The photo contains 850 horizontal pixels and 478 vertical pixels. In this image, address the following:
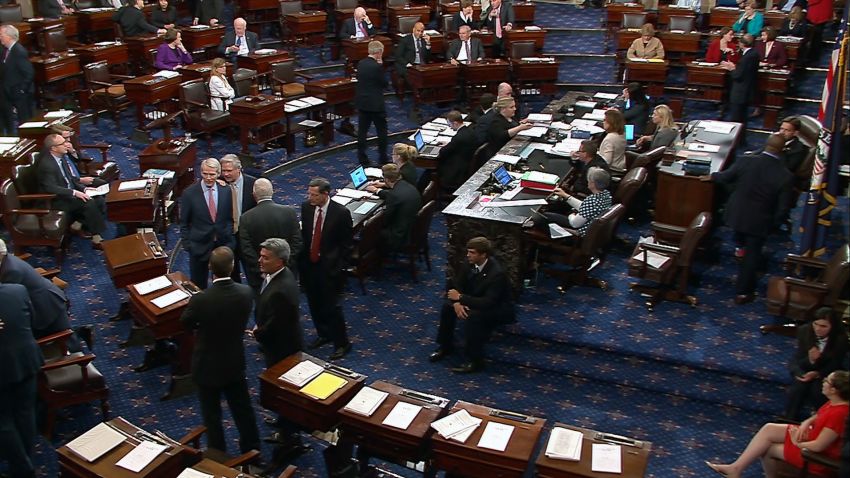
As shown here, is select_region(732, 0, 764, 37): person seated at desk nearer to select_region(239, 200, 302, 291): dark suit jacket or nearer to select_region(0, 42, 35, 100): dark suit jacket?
select_region(239, 200, 302, 291): dark suit jacket

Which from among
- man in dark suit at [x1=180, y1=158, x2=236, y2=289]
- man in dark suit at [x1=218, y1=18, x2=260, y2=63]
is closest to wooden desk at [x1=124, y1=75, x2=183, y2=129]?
man in dark suit at [x1=218, y1=18, x2=260, y2=63]

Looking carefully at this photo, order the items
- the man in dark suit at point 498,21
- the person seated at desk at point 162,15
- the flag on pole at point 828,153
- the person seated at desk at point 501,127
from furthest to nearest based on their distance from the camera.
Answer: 1. the person seated at desk at point 162,15
2. the man in dark suit at point 498,21
3. the person seated at desk at point 501,127
4. the flag on pole at point 828,153

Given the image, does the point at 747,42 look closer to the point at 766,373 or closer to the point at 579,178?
the point at 579,178

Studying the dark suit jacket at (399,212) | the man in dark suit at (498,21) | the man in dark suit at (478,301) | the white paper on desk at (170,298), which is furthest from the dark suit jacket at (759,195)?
the man in dark suit at (498,21)

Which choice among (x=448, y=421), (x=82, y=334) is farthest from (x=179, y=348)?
(x=448, y=421)

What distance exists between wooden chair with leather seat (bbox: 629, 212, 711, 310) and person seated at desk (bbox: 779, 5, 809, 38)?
6.33 metres

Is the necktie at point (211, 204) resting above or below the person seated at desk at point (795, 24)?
below

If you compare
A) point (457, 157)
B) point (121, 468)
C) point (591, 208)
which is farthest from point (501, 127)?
point (121, 468)

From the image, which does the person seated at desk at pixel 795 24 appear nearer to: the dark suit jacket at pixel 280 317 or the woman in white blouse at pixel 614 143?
the woman in white blouse at pixel 614 143

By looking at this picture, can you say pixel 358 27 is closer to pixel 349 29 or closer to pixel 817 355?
pixel 349 29

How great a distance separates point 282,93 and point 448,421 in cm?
756

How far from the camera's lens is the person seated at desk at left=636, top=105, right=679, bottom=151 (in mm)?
9516

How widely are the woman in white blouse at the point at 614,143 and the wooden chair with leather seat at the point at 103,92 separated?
6.27m

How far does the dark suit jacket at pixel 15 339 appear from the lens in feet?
17.9
